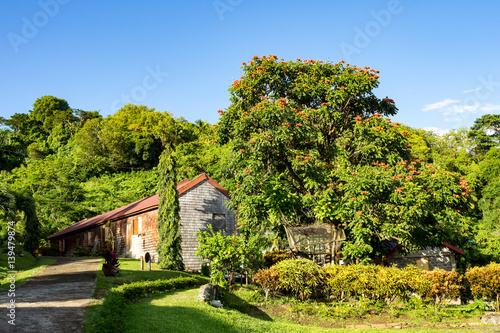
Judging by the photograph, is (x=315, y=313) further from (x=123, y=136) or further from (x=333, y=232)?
(x=123, y=136)

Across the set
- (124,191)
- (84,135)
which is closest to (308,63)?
(124,191)

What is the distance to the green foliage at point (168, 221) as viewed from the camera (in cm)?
2419

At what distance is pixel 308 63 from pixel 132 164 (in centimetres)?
4817

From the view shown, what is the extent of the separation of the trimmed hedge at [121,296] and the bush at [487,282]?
12359 millimetres

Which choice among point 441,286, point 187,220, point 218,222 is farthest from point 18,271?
point 441,286

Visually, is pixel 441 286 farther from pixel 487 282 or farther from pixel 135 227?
pixel 135 227

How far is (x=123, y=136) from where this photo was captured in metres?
67.4

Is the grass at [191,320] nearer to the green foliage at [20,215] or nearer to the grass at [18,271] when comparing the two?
the grass at [18,271]

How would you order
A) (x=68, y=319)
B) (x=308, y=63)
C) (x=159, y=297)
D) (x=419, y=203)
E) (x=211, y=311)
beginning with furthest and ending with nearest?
(x=308, y=63) → (x=419, y=203) → (x=159, y=297) → (x=211, y=311) → (x=68, y=319)

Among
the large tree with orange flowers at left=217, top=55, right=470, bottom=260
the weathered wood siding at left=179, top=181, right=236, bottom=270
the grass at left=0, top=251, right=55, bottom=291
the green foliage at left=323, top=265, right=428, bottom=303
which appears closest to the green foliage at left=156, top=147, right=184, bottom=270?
the weathered wood siding at left=179, top=181, right=236, bottom=270

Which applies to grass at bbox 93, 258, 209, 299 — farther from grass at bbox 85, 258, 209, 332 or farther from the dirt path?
the dirt path

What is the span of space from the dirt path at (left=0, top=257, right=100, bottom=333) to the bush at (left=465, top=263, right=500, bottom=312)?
48.9 feet

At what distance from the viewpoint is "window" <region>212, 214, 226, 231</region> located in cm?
2953

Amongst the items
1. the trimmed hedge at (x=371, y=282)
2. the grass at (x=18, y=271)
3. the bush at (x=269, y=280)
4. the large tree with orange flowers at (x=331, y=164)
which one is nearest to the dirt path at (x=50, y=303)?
the grass at (x=18, y=271)
